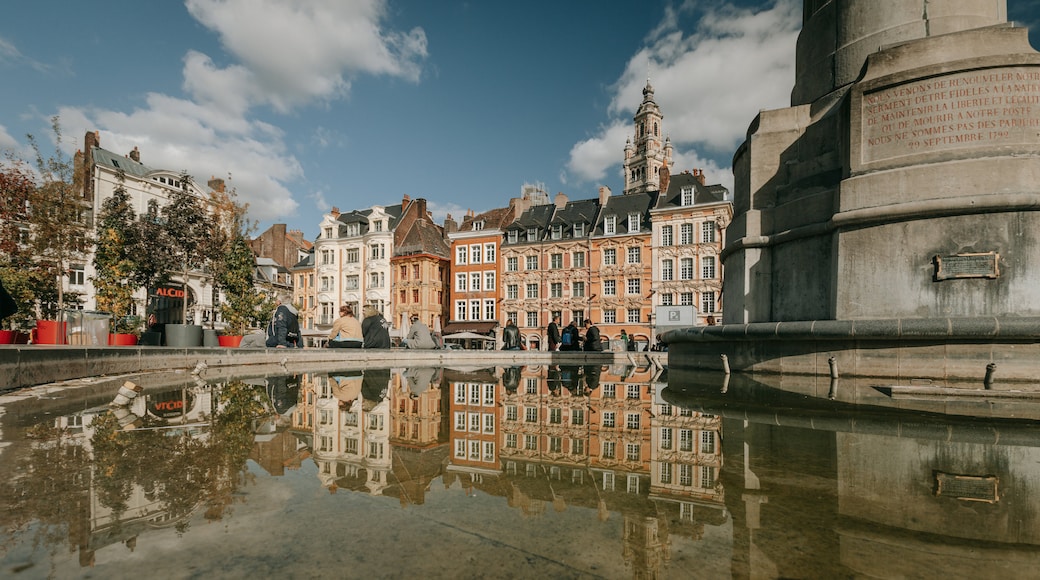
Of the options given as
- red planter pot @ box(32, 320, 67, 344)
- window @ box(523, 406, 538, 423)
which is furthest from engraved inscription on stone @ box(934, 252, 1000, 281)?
red planter pot @ box(32, 320, 67, 344)

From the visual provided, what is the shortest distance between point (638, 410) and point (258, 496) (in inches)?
151

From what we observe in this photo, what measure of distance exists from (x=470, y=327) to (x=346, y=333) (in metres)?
36.5

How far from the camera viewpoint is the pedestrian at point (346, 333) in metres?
13.6

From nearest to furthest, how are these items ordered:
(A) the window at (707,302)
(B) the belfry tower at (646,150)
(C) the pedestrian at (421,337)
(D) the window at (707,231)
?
(C) the pedestrian at (421,337), (A) the window at (707,302), (D) the window at (707,231), (B) the belfry tower at (646,150)

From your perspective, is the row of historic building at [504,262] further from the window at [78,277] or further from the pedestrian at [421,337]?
the pedestrian at [421,337]

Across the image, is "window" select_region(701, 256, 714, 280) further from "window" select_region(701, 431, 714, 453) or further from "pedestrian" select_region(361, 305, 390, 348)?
"window" select_region(701, 431, 714, 453)

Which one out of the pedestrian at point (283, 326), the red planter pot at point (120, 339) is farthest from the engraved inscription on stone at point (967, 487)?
the red planter pot at point (120, 339)

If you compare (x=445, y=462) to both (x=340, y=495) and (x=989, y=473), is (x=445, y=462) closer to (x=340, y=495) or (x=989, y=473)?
(x=340, y=495)

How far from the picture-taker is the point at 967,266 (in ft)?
21.2

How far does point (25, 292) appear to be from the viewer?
2045cm

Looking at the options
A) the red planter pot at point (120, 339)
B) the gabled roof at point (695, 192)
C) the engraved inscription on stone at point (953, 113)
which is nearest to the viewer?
the engraved inscription on stone at point (953, 113)

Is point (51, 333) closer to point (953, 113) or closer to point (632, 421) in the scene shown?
point (632, 421)

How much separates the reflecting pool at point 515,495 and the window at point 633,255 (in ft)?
134

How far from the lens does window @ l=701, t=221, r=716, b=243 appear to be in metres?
41.2
